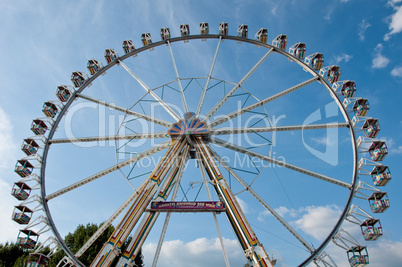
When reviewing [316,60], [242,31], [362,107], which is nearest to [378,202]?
[362,107]

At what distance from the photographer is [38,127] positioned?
19.8m

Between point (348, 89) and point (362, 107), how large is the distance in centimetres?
154

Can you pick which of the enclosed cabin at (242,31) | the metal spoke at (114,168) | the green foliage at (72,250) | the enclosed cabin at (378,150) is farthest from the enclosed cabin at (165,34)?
the green foliage at (72,250)

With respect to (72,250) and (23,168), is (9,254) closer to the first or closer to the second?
(72,250)

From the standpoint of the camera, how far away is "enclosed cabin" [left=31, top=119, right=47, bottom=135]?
1980cm

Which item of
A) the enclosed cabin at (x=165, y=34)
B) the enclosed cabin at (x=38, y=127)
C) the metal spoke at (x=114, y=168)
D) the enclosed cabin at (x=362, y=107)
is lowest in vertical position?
the metal spoke at (x=114, y=168)

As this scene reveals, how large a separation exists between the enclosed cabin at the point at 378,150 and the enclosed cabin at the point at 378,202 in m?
2.17

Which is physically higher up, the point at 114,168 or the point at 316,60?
the point at 316,60

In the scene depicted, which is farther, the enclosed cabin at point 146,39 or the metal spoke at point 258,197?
the enclosed cabin at point 146,39

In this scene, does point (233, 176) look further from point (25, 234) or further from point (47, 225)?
point (25, 234)

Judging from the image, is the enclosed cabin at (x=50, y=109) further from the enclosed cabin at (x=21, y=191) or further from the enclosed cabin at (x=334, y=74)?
the enclosed cabin at (x=334, y=74)

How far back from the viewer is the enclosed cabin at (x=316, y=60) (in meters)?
20.4

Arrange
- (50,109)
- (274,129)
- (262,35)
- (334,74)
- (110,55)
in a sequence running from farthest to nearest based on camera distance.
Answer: (110,55) → (262,35) → (50,109) → (334,74) → (274,129)

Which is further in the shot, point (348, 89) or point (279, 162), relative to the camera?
point (348, 89)
